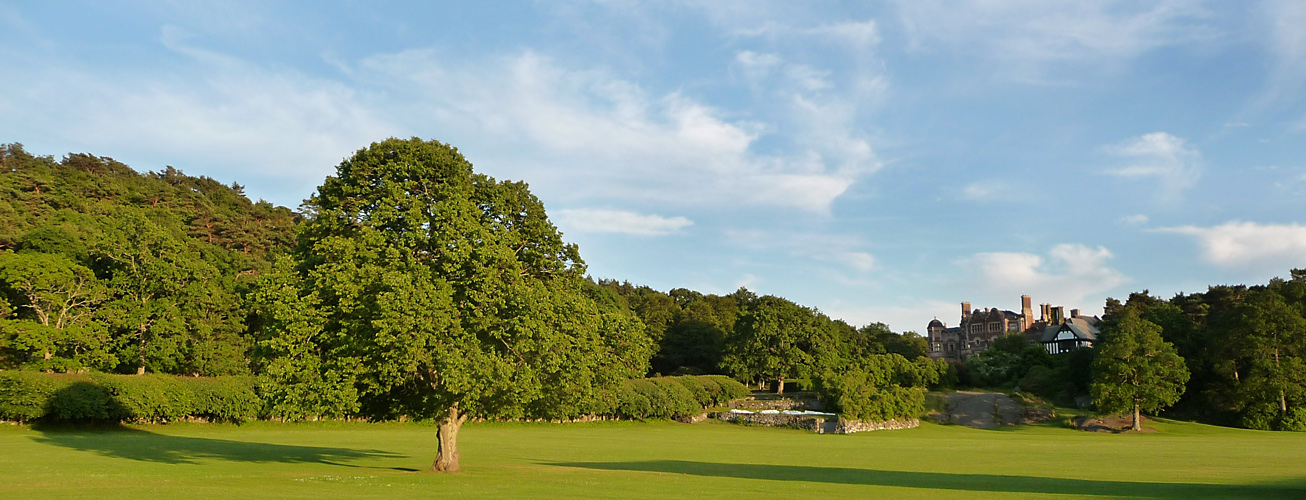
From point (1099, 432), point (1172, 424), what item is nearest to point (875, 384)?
point (1099, 432)

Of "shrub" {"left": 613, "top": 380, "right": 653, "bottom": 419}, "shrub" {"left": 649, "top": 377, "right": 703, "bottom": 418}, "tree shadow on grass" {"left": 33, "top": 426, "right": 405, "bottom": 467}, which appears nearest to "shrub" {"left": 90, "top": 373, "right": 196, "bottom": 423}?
"tree shadow on grass" {"left": 33, "top": 426, "right": 405, "bottom": 467}

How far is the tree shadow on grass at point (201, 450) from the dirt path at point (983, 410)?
51.1 metres

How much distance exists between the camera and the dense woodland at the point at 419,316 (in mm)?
22391

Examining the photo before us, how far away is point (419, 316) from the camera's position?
71.8 ft

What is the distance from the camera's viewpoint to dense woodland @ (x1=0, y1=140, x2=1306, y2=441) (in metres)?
22.4

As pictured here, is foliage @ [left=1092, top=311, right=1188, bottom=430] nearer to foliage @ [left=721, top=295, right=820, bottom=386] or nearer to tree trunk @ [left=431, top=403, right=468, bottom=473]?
foliage @ [left=721, top=295, right=820, bottom=386]

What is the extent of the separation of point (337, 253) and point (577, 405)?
9.05 meters

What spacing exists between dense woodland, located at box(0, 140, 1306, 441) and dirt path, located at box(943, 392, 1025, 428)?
4971mm

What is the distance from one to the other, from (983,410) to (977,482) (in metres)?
51.2

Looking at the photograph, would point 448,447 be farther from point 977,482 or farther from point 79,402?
point 79,402

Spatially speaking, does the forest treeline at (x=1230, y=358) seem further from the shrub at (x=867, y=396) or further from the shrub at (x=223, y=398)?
the shrub at (x=223, y=398)

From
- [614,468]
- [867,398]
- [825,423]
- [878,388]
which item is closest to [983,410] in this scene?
[878,388]

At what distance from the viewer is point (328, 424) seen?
57.7 metres

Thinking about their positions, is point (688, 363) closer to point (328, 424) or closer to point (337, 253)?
point (328, 424)
